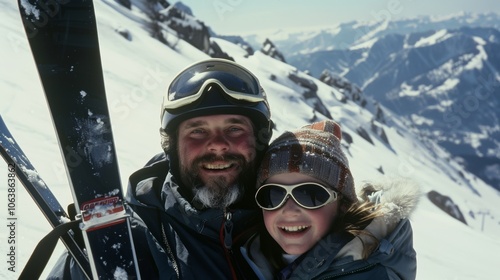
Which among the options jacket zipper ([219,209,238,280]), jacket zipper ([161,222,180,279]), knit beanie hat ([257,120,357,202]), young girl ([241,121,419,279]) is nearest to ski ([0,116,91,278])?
jacket zipper ([161,222,180,279])

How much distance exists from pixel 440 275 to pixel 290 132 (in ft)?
22.5

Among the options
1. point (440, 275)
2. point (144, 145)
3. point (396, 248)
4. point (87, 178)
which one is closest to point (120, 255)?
point (87, 178)

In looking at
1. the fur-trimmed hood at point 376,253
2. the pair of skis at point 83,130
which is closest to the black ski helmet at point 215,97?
the pair of skis at point 83,130

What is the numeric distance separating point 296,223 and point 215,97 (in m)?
1.03

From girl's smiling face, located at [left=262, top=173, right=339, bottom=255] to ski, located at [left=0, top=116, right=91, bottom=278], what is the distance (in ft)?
3.45

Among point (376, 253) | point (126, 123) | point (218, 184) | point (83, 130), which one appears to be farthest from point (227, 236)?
point (126, 123)

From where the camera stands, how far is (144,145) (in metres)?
10.5

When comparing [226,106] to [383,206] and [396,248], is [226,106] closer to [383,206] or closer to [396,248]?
[383,206]

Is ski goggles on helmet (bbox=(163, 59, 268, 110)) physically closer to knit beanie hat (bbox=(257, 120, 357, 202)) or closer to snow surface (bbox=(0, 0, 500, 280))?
knit beanie hat (bbox=(257, 120, 357, 202))

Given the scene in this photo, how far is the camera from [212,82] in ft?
9.87

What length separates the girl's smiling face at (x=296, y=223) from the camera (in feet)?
7.96

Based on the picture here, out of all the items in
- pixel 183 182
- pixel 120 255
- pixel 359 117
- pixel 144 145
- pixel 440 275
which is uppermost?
pixel 120 255

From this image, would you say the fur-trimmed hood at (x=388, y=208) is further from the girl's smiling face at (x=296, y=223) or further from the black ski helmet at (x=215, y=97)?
the black ski helmet at (x=215, y=97)

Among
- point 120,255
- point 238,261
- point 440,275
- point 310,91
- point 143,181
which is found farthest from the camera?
point 310,91
